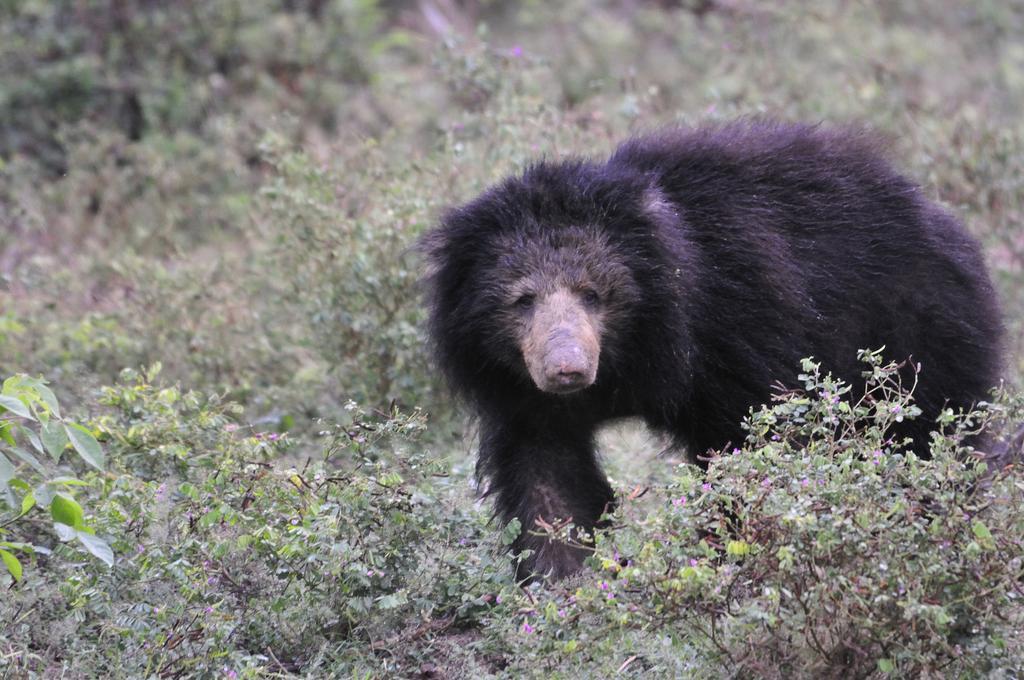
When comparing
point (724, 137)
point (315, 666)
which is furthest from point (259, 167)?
point (315, 666)

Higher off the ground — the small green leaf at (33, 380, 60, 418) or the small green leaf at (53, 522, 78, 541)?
the small green leaf at (33, 380, 60, 418)

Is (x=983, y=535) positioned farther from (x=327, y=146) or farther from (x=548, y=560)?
(x=327, y=146)

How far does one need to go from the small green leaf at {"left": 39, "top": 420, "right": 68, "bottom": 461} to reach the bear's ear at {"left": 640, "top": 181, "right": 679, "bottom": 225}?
2.15 metres

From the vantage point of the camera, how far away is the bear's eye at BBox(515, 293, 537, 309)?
5215 mm

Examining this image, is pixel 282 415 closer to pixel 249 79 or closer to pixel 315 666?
pixel 315 666

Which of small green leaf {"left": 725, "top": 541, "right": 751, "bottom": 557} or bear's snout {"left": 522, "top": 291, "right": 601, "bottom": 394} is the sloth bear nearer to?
bear's snout {"left": 522, "top": 291, "right": 601, "bottom": 394}

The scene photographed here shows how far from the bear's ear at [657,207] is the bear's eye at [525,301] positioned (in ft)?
1.62

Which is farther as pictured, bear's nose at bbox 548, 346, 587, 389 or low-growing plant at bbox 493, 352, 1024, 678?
bear's nose at bbox 548, 346, 587, 389

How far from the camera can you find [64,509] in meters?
4.14

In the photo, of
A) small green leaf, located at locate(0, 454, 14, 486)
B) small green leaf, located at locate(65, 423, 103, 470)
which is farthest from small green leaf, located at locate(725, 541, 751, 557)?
small green leaf, located at locate(0, 454, 14, 486)

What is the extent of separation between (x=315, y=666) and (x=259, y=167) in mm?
6654

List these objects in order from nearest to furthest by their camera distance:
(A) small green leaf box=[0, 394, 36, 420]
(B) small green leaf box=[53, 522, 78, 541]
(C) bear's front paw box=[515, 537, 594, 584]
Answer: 1. (A) small green leaf box=[0, 394, 36, 420]
2. (B) small green leaf box=[53, 522, 78, 541]
3. (C) bear's front paw box=[515, 537, 594, 584]

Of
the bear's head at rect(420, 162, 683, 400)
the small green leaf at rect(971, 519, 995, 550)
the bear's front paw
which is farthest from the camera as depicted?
the bear's head at rect(420, 162, 683, 400)

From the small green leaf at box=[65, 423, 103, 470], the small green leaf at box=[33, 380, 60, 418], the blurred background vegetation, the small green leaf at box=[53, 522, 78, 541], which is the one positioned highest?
the small green leaf at box=[33, 380, 60, 418]
